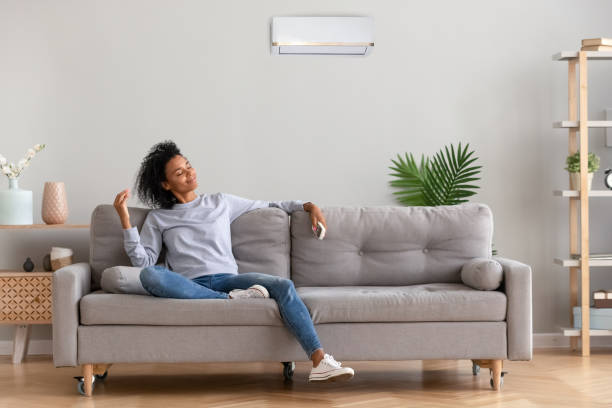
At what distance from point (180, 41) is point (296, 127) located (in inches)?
33.3

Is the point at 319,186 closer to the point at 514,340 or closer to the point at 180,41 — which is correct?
the point at 180,41

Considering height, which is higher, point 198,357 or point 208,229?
point 208,229

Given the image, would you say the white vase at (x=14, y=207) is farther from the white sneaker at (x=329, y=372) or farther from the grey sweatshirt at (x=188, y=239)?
the white sneaker at (x=329, y=372)

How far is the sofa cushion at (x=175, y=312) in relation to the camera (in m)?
3.37

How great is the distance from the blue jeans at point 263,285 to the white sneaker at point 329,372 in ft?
0.24

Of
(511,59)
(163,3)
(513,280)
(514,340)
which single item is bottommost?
(514,340)

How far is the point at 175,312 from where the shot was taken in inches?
133

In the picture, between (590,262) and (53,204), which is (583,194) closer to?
(590,262)

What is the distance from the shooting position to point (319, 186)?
474 centimetres

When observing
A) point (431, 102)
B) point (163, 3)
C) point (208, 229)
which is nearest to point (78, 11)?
point (163, 3)

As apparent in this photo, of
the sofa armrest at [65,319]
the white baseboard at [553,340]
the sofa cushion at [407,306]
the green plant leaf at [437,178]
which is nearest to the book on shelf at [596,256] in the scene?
the white baseboard at [553,340]

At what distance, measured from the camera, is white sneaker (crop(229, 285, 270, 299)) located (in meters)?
3.44

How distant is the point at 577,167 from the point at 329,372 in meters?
2.14

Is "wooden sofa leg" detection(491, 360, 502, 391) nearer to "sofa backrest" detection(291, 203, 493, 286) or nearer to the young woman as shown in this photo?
"sofa backrest" detection(291, 203, 493, 286)
